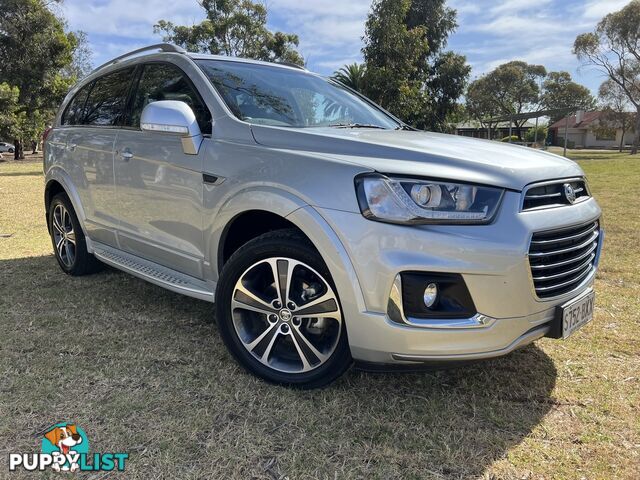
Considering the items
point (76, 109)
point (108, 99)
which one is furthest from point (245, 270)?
point (76, 109)

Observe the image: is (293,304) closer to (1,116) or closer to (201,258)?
(201,258)

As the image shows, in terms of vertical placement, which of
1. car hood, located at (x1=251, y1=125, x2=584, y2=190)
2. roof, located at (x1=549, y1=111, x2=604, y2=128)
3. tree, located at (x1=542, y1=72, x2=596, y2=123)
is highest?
tree, located at (x1=542, y1=72, x2=596, y2=123)

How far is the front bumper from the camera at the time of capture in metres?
2.10

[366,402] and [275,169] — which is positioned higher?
[275,169]

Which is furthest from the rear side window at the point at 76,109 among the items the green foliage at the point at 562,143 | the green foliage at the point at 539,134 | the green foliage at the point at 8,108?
the green foliage at the point at 562,143

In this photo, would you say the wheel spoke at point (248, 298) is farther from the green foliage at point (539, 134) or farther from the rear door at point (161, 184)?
the green foliage at point (539, 134)

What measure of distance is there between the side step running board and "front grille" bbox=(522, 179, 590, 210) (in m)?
1.75

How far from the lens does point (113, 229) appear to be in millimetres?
3787

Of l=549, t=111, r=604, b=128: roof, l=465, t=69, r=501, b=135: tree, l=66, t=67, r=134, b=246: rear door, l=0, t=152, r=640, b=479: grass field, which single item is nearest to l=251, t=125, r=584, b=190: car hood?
l=0, t=152, r=640, b=479: grass field

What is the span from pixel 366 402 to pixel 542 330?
906mm

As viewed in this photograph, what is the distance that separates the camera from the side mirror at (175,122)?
285 centimetres

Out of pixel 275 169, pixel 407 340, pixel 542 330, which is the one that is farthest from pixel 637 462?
pixel 275 169

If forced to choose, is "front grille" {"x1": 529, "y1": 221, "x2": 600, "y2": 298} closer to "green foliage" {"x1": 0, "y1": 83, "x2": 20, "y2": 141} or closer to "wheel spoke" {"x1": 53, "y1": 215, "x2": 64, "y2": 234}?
"wheel spoke" {"x1": 53, "y1": 215, "x2": 64, "y2": 234}

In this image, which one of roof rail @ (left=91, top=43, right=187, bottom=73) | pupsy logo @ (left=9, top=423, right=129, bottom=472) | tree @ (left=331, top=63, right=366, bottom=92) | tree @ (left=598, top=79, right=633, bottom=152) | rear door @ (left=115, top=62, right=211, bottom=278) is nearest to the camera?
pupsy logo @ (left=9, top=423, right=129, bottom=472)
